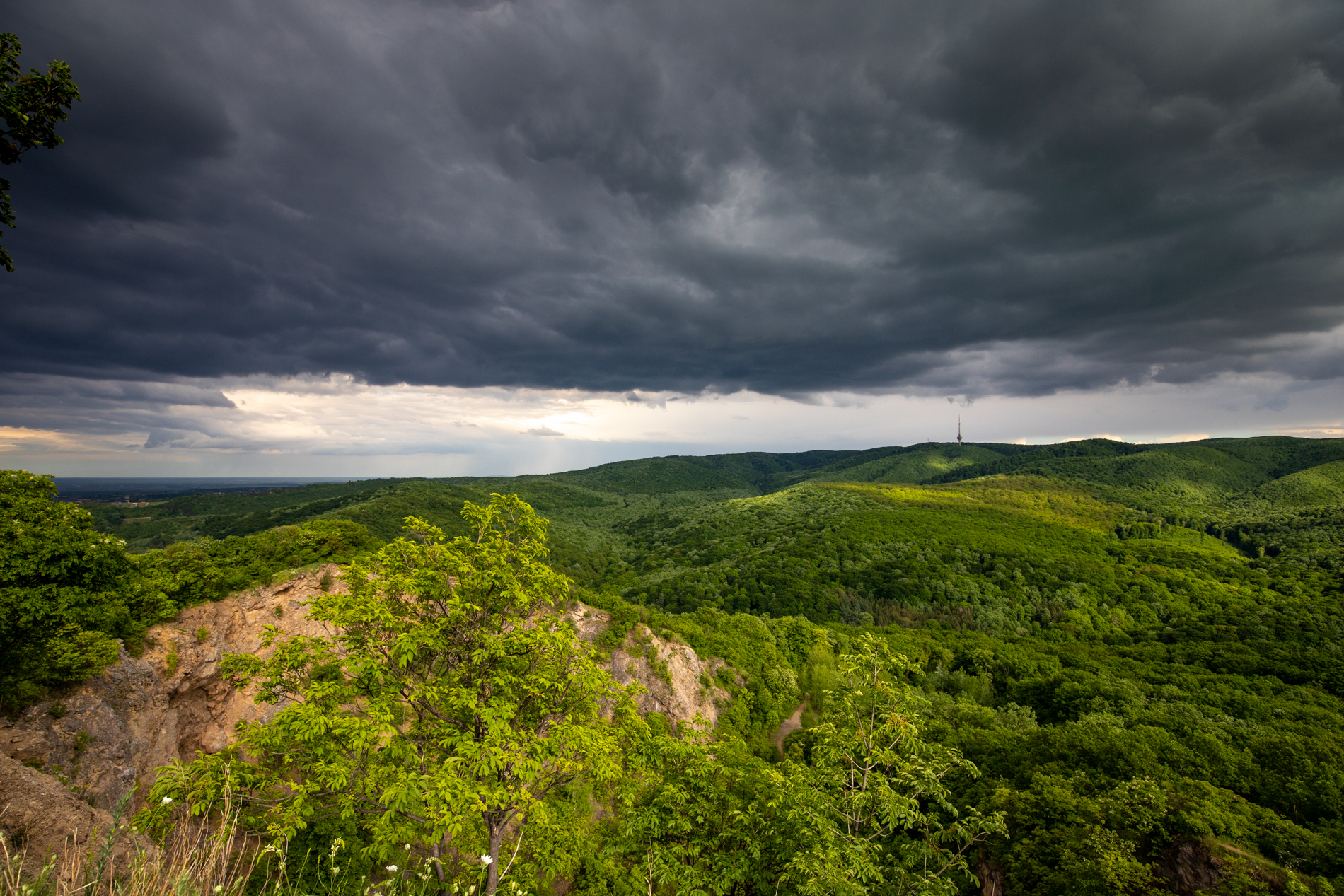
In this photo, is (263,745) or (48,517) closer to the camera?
(263,745)

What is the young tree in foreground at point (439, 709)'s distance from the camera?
39.9ft

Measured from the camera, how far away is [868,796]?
1534 centimetres

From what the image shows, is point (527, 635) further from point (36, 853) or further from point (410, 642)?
point (36, 853)

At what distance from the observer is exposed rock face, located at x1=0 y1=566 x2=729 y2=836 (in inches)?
635

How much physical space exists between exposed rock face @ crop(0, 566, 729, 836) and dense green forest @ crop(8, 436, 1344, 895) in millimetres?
1000

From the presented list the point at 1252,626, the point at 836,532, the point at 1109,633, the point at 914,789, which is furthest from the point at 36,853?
the point at 836,532

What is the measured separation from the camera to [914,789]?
17766 millimetres

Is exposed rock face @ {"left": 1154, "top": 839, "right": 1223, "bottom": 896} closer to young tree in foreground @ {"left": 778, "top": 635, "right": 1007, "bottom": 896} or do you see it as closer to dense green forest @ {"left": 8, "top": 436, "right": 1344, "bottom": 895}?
dense green forest @ {"left": 8, "top": 436, "right": 1344, "bottom": 895}

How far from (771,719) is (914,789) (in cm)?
2956

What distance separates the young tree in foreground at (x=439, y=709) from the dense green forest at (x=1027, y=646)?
11.9 ft

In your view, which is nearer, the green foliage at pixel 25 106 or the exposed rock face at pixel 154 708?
the green foliage at pixel 25 106

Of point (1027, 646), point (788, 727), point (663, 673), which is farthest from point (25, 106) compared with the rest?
point (1027, 646)

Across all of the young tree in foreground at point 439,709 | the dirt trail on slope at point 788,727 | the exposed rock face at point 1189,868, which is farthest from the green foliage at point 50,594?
the dirt trail on slope at point 788,727

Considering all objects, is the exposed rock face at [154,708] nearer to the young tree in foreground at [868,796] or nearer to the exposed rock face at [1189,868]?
the young tree in foreground at [868,796]
